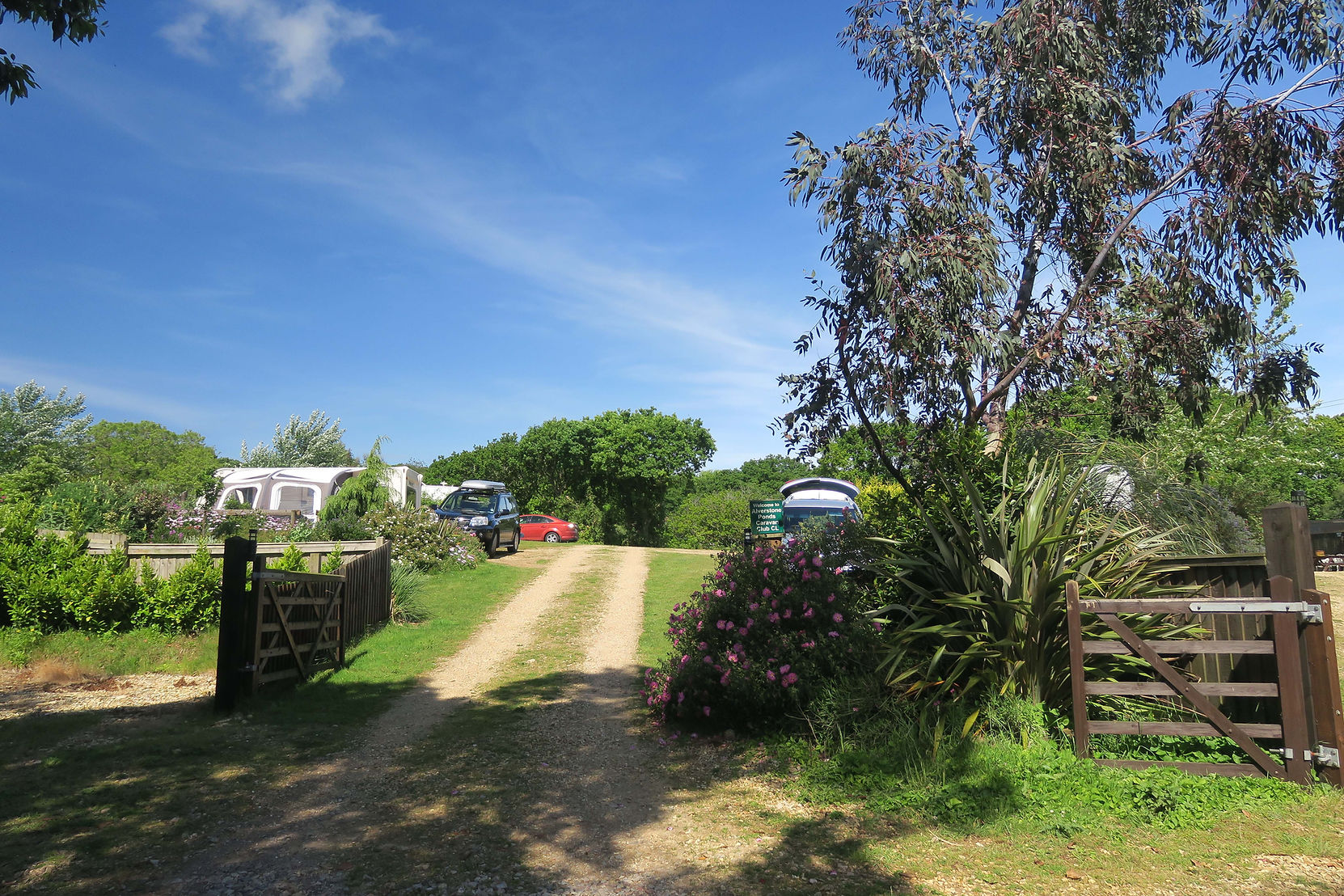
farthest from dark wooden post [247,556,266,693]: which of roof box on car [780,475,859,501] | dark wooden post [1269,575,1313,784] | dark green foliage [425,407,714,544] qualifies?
dark green foliage [425,407,714,544]

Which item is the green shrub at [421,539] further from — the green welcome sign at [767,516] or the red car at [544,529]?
the red car at [544,529]

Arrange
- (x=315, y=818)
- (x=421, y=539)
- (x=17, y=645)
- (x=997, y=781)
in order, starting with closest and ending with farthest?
1. (x=315, y=818)
2. (x=997, y=781)
3. (x=17, y=645)
4. (x=421, y=539)

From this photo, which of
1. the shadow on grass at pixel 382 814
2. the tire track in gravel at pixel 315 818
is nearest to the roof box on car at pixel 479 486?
the tire track in gravel at pixel 315 818

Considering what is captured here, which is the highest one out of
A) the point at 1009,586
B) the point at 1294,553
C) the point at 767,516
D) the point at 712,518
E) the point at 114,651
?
the point at 712,518

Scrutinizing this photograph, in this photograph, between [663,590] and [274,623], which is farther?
[663,590]

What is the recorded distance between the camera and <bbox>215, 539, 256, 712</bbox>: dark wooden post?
689 centimetres

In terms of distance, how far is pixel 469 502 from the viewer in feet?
71.7

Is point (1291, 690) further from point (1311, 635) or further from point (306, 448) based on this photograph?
point (306, 448)

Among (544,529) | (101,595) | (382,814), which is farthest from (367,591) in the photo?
(544,529)

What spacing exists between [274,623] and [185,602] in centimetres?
304

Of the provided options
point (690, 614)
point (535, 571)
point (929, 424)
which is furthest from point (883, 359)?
point (535, 571)

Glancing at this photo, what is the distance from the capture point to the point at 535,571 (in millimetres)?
18438

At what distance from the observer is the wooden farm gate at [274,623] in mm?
6934

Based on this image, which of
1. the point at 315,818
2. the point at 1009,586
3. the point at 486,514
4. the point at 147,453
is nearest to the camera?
the point at 315,818
